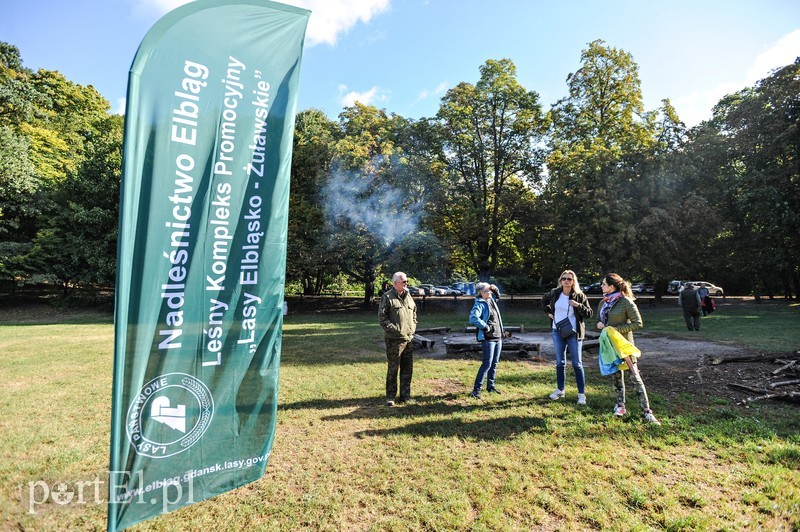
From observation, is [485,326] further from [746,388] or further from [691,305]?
[691,305]

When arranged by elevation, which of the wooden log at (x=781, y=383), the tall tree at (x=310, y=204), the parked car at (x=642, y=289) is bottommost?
the wooden log at (x=781, y=383)

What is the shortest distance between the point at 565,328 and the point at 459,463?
273cm

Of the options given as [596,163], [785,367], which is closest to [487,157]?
[596,163]

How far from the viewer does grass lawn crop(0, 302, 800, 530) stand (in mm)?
3145

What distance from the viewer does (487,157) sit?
932 inches

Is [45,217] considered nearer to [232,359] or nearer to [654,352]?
[232,359]

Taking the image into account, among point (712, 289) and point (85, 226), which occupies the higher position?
point (85, 226)

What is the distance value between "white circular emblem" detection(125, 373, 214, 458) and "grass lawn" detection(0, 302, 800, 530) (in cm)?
86

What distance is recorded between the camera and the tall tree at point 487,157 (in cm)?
2259

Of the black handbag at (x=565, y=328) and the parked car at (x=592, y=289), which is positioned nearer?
the black handbag at (x=565, y=328)

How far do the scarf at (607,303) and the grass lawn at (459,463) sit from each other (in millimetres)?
1245

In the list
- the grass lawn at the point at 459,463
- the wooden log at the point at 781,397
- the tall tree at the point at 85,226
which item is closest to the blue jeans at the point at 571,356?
the grass lawn at the point at 459,463

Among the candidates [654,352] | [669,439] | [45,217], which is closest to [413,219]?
[654,352]

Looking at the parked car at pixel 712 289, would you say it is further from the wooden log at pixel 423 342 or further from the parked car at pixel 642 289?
the wooden log at pixel 423 342
